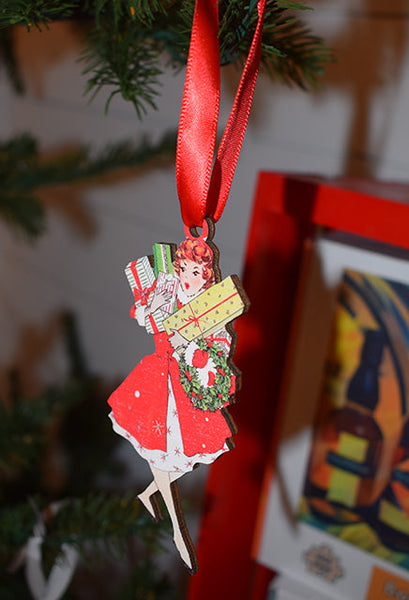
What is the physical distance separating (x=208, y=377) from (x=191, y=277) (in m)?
0.06

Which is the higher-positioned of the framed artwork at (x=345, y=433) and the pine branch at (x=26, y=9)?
the pine branch at (x=26, y=9)

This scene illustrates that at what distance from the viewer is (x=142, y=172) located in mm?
843

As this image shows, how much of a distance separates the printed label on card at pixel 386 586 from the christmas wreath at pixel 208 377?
1.09ft

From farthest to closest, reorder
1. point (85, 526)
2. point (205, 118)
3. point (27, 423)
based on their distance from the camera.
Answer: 1. point (27, 423)
2. point (85, 526)
3. point (205, 118)

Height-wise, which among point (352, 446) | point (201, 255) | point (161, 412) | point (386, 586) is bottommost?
point (386, 586)

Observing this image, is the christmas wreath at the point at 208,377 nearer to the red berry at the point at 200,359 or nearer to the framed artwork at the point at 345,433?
the red berry at the point at 200,359

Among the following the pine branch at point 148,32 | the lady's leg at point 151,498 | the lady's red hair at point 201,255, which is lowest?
the lady's leg at point 151,498

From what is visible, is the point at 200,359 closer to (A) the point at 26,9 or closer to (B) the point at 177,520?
(B) the point at 177,520

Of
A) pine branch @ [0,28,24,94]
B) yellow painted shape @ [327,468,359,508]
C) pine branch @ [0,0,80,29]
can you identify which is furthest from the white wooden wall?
yellow painted shape @ [327,468,359,508]

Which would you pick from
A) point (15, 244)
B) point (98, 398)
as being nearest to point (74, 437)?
point (98, 398)

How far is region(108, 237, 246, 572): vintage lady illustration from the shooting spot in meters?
0.30

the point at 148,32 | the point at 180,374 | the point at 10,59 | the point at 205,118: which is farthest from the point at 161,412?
the point at 10,59

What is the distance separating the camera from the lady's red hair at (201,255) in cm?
30

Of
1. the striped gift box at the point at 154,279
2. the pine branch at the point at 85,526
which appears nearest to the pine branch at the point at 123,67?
the striped gift box at the point at 154,279
